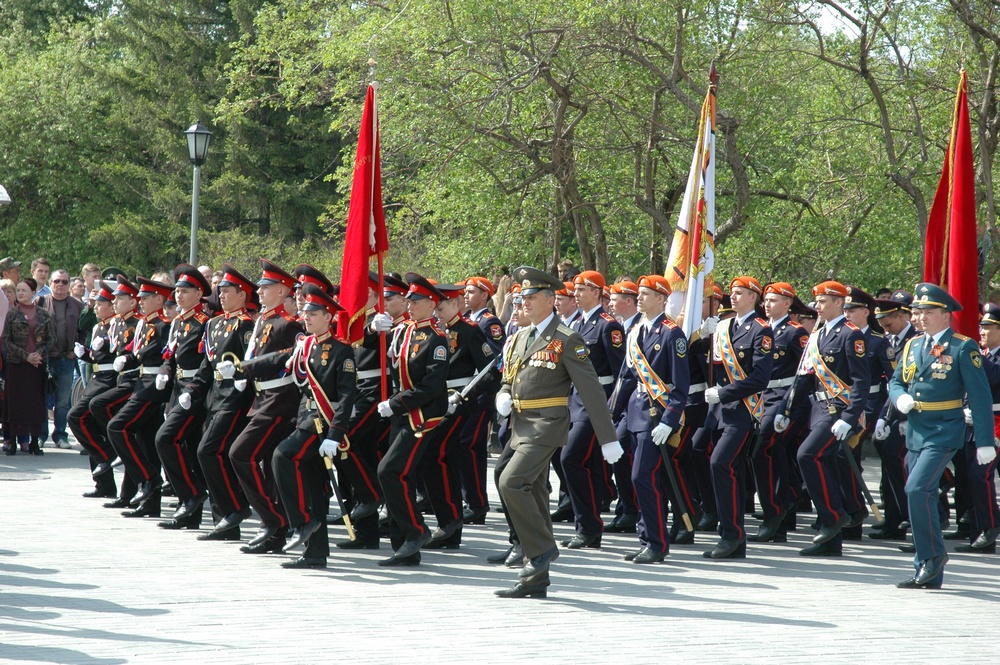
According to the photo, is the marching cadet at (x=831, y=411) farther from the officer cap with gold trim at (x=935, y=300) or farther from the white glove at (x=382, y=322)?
the white glove at (x=382, y=322)

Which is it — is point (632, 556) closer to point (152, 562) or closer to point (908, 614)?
point (908, 614)

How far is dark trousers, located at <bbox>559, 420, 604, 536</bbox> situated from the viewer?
370 inches

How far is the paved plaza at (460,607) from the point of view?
243 inches

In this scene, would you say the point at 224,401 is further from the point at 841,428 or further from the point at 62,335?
the point at 62,335

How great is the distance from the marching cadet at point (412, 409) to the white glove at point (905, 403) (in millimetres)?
3103

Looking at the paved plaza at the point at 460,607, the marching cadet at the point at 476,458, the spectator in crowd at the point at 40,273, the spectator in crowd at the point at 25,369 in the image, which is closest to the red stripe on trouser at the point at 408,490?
the paved plaza at the point at 460,607

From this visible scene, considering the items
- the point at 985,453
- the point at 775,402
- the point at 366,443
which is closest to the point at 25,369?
the point at 366,443

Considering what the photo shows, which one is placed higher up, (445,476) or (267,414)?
(267,414)

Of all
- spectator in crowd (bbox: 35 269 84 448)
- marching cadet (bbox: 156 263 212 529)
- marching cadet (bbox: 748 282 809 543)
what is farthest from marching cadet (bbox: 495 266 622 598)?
spectator in crowd (bbox: 35 269 84 448)

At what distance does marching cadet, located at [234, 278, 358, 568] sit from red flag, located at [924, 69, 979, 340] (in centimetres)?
438

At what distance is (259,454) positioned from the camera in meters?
8.96

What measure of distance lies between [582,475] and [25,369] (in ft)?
27.6

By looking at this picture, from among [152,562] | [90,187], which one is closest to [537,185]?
[152,562]

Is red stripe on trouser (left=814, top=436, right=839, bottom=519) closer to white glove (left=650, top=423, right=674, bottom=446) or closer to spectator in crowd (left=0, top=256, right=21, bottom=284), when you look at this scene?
white glove (left=650, top=423, right=674, bottom=446)
